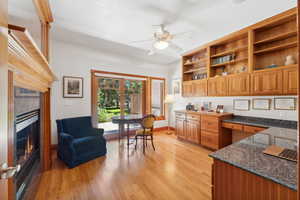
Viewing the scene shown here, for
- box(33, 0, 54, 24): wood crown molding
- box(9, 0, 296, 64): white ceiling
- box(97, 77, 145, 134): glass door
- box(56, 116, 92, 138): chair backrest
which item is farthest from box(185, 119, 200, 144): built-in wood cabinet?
box(33, 0, 54, 24): wood crown molding

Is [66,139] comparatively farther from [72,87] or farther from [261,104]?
[261,104]

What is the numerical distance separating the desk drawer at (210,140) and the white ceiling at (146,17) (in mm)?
2425

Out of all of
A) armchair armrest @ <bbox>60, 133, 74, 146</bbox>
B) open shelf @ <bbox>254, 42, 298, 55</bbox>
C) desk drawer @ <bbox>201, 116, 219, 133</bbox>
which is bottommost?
armchair armrest @ <bbox>60, 133, 74, 146</bbox>

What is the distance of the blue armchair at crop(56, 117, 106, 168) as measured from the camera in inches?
99.4

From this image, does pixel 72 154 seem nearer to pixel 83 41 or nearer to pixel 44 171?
pixel 44 171

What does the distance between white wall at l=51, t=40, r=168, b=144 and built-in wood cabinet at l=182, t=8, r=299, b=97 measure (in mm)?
2844

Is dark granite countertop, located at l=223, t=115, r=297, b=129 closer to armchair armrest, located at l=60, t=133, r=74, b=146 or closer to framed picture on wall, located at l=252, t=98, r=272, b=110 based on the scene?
framed picture on wall, located at l=252, t=98, r=272, b=110

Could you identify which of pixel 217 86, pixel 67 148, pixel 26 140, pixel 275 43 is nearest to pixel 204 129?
pixel 217 86

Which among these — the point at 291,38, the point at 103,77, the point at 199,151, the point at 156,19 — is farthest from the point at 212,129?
the point at 103,77

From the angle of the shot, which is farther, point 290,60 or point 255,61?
point 255,61

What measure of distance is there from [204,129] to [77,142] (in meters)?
3.00

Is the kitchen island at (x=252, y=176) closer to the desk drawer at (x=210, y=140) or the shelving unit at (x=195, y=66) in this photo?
the desk drawer at (x=210, y=140)

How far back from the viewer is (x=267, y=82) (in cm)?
263

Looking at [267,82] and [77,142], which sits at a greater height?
[267,82]
